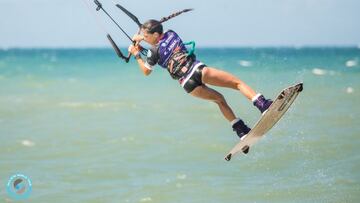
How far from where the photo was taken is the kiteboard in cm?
1121

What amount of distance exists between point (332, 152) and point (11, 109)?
14.5 m

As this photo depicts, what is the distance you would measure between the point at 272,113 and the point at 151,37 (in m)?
2.04

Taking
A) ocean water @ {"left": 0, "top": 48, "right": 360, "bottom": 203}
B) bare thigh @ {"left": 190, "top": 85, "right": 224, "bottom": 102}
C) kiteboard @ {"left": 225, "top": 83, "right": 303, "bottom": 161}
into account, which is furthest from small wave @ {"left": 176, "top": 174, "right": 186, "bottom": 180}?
bare thigh @ {"left": 190, "top": 85, "right": 224, "bottom": 102}

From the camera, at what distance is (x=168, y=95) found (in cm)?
3481

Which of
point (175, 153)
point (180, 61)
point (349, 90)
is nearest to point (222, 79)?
point (180, 61)

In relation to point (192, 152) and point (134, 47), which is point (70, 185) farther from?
point (134, 47)

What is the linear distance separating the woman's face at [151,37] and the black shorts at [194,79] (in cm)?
68

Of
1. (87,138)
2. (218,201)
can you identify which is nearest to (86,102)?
(87,138)

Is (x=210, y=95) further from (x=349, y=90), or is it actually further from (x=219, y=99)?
(x=349, y=90)

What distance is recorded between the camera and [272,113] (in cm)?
1138

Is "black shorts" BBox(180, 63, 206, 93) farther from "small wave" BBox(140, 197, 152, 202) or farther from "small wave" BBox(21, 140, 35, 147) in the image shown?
"small wave" BBox(21, 140, 35, 147)

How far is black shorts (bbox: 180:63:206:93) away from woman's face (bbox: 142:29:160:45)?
681 millimetres

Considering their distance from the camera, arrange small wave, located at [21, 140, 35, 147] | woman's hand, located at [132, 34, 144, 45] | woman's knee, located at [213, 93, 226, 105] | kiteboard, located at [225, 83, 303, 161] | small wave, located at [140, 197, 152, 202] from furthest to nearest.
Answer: small wave, located at [21, 140, 35, 147] < small wave, located at [140, 197, 152, 202] < woman's knee, located at [213, 93, 226, 105] < woman's hand, located at [132, 34, 144, 45] < kiteboard, located at [225, 83, 303, 161]

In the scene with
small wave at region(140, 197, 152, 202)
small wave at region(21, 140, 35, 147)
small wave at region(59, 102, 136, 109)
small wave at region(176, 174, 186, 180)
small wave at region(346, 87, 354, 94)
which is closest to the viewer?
small wave at region(140, 197, 152, 202)
